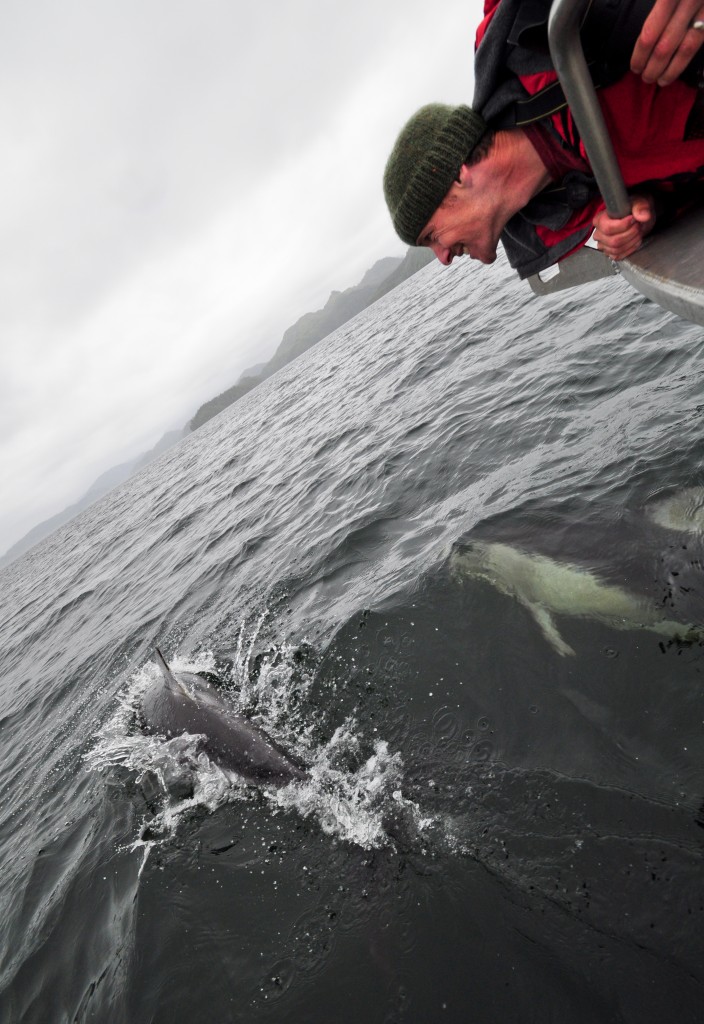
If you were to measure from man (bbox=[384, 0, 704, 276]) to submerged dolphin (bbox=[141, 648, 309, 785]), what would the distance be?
4.78 metres

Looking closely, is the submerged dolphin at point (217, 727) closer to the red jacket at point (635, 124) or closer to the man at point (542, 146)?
the man at point (542, 146)

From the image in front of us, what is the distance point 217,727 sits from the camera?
5.80 meters

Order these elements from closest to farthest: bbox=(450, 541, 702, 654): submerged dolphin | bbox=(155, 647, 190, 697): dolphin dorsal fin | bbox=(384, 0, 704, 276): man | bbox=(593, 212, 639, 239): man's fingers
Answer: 1. bbox=(384, 0, 704, 276): man
2. bbox=(593, 212, 639, 239): man's fingers
3. bbox=(450, 541, 702, 654): submerged dolphin
4. bbox=(155, 647, 190, 697): dolphin dorsal fin

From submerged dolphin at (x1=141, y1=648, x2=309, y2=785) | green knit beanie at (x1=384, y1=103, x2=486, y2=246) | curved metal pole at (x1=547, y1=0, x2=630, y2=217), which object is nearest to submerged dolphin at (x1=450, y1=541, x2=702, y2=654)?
submerged dolphin at (x1=141, y1=648, x2=309, y2=785)

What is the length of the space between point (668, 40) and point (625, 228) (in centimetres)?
106

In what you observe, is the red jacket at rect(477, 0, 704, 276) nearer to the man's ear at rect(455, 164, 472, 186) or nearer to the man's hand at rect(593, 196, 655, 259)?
the man's hand at rect(593, 196, 655, 259)

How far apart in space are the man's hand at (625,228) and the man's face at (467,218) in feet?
2.11

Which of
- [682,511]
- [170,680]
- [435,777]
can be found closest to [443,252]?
[682,511]

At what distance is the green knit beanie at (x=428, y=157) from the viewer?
10.3 ft

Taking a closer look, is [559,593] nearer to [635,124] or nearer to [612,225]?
[612,225]

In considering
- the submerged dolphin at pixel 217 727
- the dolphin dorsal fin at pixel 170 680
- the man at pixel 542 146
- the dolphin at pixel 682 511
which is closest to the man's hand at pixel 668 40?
the man at pixel 542 146

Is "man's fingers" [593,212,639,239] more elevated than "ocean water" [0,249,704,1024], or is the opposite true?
"man's fingers" [593,212,639,239]

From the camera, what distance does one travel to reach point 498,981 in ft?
10.3

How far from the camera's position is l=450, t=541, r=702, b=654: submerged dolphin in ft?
15.2
